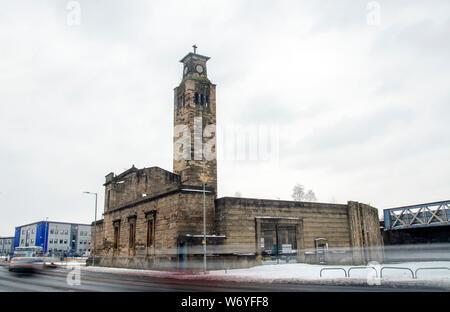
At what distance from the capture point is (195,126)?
37.6 metres

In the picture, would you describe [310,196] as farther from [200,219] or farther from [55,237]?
[55,237]

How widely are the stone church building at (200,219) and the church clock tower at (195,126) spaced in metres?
0.10

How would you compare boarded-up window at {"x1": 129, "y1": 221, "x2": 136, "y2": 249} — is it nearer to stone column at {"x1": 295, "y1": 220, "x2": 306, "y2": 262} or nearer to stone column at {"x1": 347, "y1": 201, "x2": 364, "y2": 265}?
stone column at {"x1": 295, "y1": 220, "x2": 306, "y2": 262}

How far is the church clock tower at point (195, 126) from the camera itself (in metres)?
36.5

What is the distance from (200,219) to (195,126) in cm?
1029

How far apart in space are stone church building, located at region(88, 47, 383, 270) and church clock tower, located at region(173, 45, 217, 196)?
10 cm

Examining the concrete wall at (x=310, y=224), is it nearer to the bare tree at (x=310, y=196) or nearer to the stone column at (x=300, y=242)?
the stone column at (x=300, y=242)

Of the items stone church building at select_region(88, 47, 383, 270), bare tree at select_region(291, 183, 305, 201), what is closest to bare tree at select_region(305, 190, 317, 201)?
bare tree at select_region(291, 183, 305, 201)

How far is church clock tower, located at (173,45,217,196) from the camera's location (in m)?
36.5

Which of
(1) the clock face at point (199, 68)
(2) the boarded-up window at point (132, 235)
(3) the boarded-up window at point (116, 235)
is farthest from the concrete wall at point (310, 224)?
(1) the clock face at point (199, 68)

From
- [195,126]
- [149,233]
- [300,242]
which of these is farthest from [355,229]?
[149,233]
